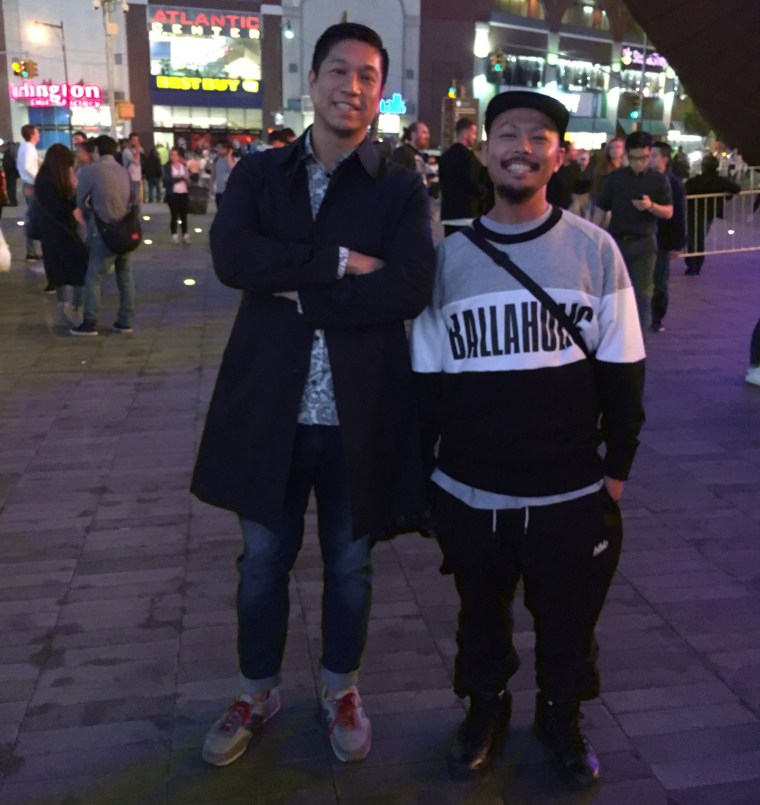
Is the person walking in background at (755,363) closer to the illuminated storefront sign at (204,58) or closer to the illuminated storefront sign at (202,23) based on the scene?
the illuminated storefront sign at (204,58)

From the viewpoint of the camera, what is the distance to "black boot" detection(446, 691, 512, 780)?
8.98 feet

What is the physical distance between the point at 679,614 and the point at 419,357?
1866 millimetres

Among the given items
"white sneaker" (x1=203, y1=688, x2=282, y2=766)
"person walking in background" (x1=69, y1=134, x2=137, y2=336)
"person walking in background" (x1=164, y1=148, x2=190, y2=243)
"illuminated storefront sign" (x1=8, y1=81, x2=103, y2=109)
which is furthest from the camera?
"illuminated storefront sign" (x1=8, y1=81, x2=103, y2=109)

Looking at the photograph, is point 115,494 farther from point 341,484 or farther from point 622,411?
point 622,411

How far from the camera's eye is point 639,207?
784 centimetres

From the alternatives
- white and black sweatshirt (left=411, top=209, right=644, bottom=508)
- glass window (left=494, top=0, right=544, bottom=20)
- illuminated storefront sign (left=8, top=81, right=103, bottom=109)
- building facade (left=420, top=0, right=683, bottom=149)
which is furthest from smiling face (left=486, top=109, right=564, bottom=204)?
glass window (left=494, top=0, right=544, bottom=20)

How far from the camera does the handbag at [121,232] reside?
8.39 m

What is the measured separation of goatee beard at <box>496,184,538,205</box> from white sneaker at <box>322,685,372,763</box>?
5.26 feet

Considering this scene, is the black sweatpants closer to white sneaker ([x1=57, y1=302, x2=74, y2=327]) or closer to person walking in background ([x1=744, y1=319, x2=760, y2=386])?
person walking in background ([x1=744, y1=319, x2=760, y2=386])

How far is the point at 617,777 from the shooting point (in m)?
2.74

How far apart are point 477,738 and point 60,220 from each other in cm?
767

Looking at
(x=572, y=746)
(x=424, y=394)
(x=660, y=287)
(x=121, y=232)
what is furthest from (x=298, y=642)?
(x=660, y=287)

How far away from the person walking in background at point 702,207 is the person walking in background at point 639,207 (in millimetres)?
4241

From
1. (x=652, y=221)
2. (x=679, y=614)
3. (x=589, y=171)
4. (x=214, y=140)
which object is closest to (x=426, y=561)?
(x=679, y=614)
